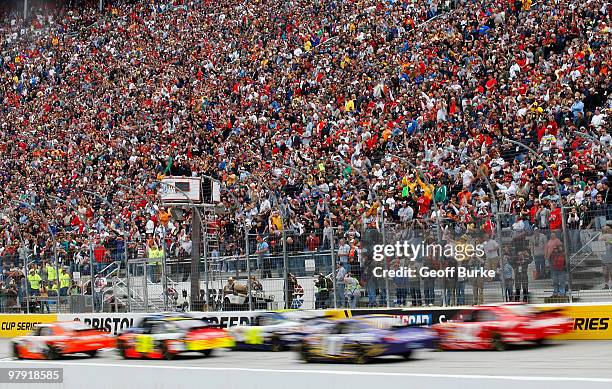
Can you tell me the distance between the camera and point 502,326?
693 inches

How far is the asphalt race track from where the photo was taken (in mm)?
8219

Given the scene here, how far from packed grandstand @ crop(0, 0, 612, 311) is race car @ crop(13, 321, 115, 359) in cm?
327

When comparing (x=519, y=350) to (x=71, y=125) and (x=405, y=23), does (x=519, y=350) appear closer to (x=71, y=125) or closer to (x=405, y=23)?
(x=405, y=23)

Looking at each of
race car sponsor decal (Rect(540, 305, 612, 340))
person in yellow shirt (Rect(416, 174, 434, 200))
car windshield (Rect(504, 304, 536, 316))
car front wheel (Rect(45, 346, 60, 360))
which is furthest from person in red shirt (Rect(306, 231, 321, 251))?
car front wheel (Rect(45, 346, 60, 360))

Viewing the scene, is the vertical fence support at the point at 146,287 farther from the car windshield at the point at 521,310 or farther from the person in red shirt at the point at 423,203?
the car windshield at the point at 521,310

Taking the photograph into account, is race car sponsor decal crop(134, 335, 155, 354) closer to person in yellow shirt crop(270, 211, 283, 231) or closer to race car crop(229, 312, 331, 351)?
race car crop(229, 312, 331, 351)

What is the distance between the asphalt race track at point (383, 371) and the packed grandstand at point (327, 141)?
2.56m

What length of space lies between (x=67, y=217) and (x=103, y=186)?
276 centimetres

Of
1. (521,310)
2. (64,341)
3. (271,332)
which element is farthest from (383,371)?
(64,341)

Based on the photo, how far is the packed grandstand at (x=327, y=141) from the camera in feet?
69.7

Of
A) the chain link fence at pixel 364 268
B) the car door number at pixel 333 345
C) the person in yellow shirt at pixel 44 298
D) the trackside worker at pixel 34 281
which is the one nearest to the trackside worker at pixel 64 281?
the chain link fence at pixel 364 268

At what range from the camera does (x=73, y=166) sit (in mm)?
40875

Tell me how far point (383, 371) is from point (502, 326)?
385 centimetres

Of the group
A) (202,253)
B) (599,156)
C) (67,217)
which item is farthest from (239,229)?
(67,217)
